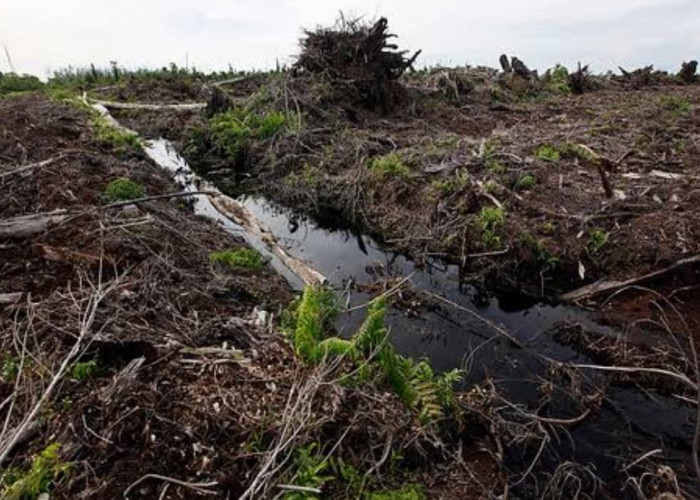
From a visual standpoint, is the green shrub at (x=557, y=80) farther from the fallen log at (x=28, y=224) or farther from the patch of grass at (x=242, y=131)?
the fallen log at (x=28, y=224)

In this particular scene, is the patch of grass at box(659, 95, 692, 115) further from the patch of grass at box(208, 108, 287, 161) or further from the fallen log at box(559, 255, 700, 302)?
the patch of grass at box(208, 108, 287, 161)

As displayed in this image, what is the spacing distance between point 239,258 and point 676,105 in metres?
11.9

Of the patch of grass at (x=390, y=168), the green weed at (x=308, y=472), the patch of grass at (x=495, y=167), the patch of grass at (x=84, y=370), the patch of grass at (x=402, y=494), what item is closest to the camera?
the green weed at (x=308, y=472)

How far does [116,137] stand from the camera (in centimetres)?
1223

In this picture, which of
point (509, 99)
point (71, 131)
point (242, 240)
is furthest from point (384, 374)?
point (509, 99)

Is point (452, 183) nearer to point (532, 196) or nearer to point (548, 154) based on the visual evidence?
point (532, 196)

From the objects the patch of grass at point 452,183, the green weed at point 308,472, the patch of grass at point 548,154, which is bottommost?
the green weed at point 308,472

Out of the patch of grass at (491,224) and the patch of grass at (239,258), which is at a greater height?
the patch of grass at (491,224)

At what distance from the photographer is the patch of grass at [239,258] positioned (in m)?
6.36

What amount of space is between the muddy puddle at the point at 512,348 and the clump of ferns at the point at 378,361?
2.11 feet

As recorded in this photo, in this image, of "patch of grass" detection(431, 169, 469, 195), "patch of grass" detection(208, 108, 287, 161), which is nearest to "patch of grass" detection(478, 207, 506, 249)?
"patch of grass" detection(431, 169, 469, 195)

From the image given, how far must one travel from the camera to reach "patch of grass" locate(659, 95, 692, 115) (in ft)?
41.7

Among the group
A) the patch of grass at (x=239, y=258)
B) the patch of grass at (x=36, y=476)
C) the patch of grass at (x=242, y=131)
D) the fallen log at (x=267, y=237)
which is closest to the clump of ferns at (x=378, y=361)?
the patch of grass at (x=36, y=476)

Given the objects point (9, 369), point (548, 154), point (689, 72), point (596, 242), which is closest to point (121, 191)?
point (9, 369)
